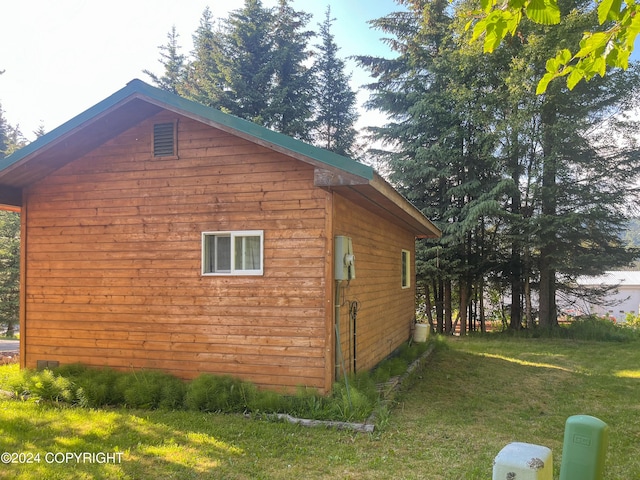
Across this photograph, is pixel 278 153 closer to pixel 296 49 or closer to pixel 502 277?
pixel 502 277

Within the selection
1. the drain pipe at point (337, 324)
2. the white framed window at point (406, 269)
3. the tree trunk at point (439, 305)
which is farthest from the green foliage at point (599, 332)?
the drain pipe at point (337, 324)

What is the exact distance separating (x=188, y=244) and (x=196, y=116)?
5.41 ft

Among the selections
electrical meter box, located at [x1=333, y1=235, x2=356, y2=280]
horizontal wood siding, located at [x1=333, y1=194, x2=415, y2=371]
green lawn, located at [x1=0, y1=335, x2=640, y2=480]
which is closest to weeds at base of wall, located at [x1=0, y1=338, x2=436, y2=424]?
green lawn, located at [x1=0, y1=335, x2=640, y2=480]

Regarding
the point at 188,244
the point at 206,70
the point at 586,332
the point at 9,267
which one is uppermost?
the point at 206,70

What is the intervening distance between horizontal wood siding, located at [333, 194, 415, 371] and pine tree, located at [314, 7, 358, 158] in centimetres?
1018

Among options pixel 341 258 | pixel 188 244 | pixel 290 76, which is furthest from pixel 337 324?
pixel 290 76

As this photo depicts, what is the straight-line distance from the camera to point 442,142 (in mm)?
14680

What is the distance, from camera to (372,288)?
290 inches

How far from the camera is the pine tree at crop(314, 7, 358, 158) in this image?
64.0ft

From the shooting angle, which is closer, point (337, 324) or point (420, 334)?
point (337, 324)

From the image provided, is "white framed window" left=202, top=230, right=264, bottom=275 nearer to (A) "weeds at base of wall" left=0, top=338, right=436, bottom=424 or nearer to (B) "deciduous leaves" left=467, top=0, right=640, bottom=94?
(A) "weeds at base of wall" left=0, top=338, right=436, bottom=424

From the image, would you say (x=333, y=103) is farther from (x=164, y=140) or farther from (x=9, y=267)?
(x=9, y=267)

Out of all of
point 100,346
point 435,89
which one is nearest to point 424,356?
point 100,346

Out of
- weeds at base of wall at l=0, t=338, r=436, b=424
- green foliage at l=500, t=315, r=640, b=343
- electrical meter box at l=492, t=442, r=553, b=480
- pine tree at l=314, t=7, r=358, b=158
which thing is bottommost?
green foliage at l=500, t=315, r=640, b=343
